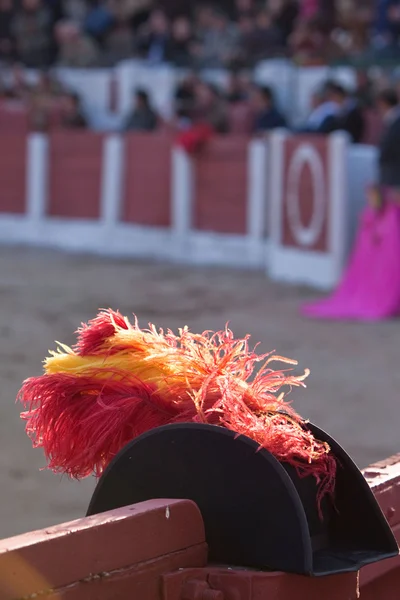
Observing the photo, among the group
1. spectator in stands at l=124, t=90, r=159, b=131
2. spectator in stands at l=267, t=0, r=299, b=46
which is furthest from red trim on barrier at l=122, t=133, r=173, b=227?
spectator in stands at l=267, t=0, r=299, b=46

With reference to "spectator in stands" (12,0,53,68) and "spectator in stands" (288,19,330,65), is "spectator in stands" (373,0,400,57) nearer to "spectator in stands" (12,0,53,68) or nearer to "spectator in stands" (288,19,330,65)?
"spectator in stands" (288,19,330,65)

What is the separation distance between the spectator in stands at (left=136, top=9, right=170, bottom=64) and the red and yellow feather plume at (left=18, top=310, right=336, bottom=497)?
1201cm

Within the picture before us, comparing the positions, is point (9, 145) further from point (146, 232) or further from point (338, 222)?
point (338, 222)

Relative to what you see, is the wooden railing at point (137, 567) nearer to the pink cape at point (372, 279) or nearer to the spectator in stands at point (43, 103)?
the pink cape at point (372, 279)

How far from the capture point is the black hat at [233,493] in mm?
1391

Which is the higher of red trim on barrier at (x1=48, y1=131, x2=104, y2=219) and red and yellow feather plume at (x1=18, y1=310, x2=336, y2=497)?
red trim on barrier at (x1=48, y1=131, x2=104, y2=219)

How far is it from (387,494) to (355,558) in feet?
0.65

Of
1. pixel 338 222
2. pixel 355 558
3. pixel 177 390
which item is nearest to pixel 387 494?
pixel 355 558

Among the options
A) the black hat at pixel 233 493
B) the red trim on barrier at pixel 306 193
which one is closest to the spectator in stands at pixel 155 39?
the red trim on barrier at pixel 306 193

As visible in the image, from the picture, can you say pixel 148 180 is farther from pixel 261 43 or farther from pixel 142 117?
pixel 261 43

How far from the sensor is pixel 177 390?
1587 mm

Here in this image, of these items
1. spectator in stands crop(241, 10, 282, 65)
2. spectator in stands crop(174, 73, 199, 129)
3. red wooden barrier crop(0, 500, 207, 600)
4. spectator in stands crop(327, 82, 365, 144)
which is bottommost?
red wooden barrier crop(0, 500, 207, 600)

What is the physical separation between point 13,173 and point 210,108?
6.88 feet

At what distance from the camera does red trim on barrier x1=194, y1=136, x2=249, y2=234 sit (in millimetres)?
9812
